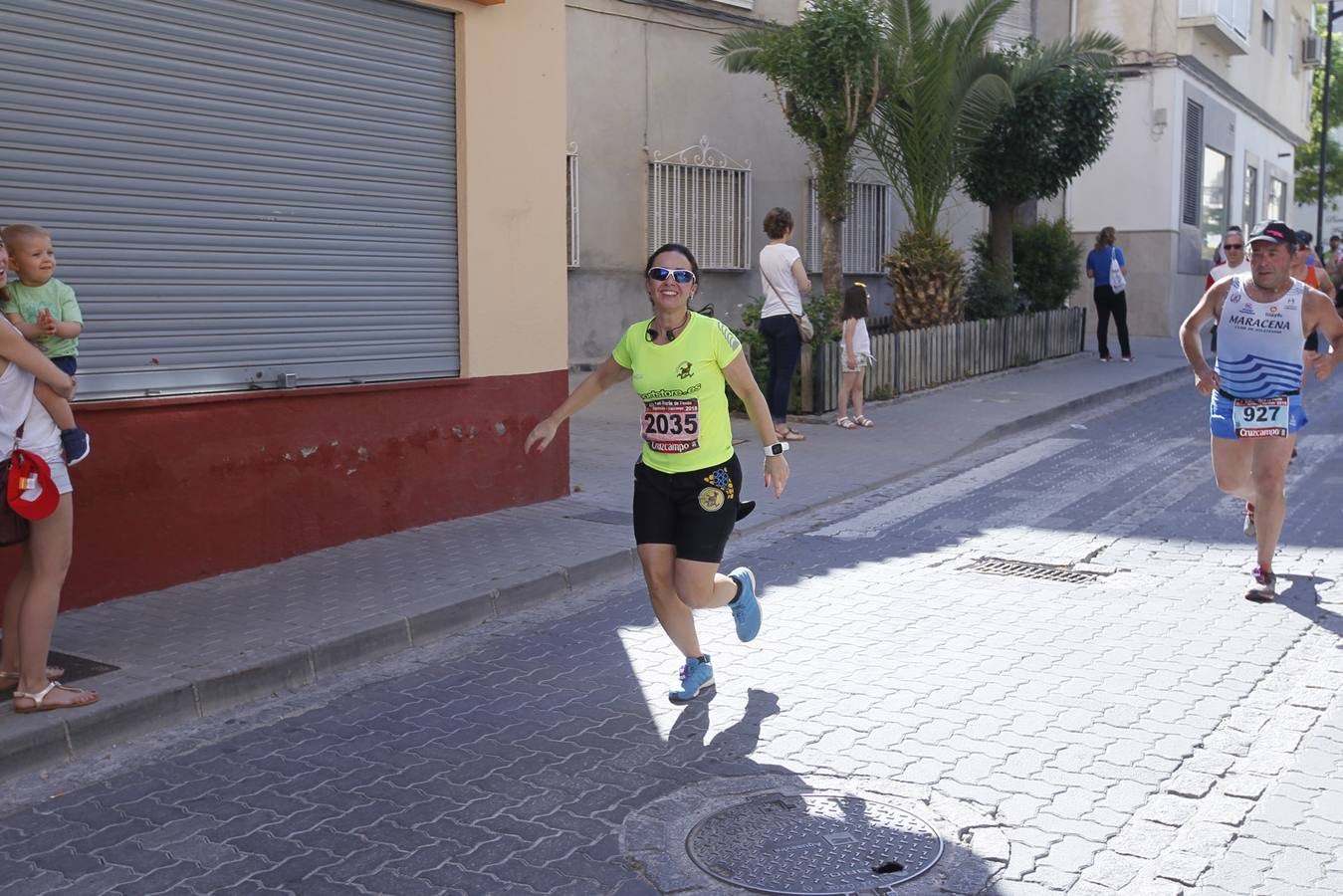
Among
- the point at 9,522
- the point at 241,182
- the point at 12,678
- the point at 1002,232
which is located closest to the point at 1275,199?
the point at 1002,232

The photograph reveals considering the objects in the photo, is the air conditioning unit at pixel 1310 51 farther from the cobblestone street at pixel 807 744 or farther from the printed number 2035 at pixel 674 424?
the printed number 2035 at pixel 674 424

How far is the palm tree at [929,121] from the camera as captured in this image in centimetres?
1625

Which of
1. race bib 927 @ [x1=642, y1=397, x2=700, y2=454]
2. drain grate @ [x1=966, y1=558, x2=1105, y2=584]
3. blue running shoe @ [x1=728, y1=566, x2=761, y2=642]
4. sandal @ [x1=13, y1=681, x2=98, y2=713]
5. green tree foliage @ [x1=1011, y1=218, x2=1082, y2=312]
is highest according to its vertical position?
green tree foliage @ [x1=1011, y1=218, x2=1082, y2=312]

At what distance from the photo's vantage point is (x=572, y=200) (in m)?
16.5

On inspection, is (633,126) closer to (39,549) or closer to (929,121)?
(929,121)

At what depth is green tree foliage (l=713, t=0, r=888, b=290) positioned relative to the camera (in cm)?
1530

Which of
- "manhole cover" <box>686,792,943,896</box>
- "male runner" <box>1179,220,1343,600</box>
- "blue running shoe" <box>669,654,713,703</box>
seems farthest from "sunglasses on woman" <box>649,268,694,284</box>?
"male runner" <box>1179,220,1343,600</box>

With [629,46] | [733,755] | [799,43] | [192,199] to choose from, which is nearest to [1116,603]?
[733,755]

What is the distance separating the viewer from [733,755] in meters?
4.94

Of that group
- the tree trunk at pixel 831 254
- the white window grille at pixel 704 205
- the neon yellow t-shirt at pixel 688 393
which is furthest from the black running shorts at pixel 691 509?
the white window grille at pixel 704 205

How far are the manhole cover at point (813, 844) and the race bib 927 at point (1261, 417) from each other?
380 cm

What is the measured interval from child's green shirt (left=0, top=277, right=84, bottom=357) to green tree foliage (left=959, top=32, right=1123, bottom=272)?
13.8m

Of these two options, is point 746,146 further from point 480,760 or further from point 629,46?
point 480,760

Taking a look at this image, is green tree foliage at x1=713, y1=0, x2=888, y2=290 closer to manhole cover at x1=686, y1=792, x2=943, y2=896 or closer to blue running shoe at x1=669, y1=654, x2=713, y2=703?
blue running shoe at x1=669, y1=654, x2=713, y2=703
